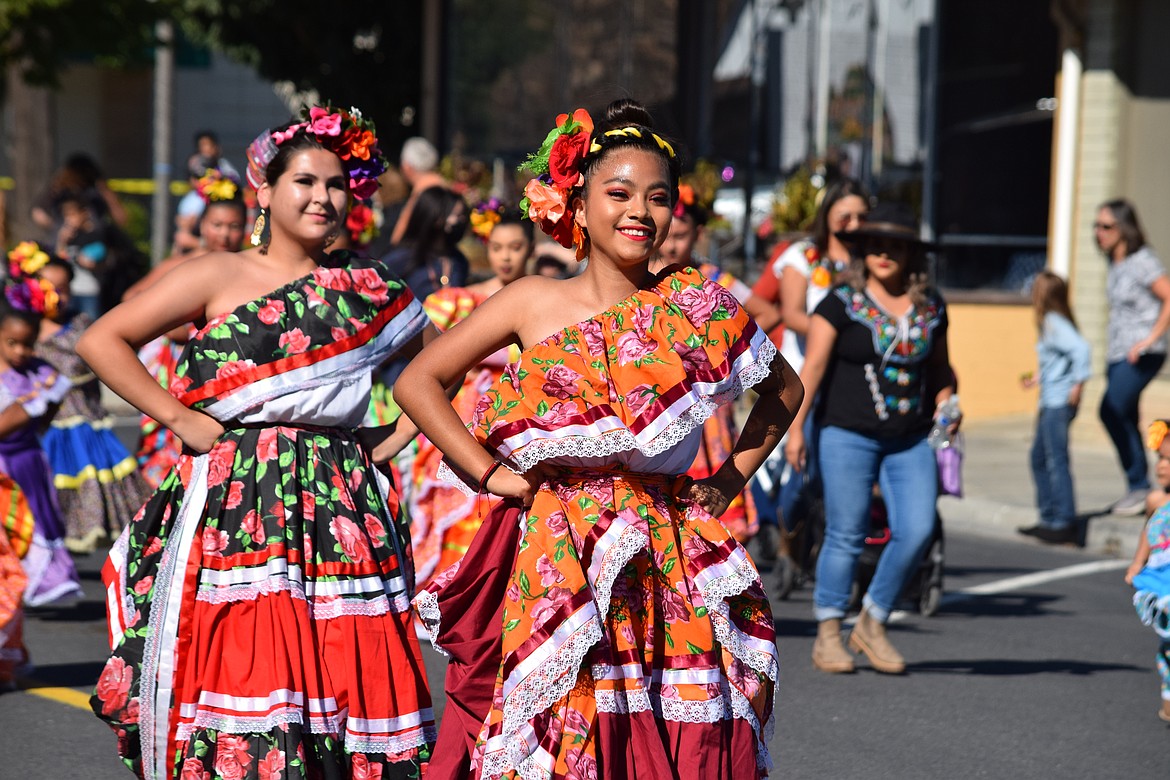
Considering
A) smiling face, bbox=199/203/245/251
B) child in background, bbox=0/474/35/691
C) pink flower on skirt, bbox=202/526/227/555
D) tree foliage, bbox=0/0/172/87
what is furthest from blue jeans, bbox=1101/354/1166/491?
tree foliage, bbox=0/0/172/87

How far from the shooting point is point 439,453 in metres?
8.20

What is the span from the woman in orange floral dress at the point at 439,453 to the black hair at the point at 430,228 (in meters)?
0.41

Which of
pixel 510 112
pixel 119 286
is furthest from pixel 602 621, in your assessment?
pixel 510 112

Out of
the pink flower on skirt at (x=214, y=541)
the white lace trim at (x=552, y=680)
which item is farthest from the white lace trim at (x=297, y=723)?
the white lace trim at (x=552, y=680)

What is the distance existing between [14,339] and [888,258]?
407 cm

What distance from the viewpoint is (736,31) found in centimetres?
1933

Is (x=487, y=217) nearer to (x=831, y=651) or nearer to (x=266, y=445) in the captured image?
(x=831, y=651)

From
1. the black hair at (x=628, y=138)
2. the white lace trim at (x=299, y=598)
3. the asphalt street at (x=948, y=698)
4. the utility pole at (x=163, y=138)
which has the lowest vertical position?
the asphalt street at (x=948, y=698)

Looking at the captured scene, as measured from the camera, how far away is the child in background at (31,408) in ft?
26.9

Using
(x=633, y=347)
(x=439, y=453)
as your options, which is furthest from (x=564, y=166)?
(x=439, y=453)

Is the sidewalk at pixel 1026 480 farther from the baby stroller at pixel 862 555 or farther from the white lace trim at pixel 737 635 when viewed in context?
the white lace trim at pixel 737 635

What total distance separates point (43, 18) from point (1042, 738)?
1802 centimetres

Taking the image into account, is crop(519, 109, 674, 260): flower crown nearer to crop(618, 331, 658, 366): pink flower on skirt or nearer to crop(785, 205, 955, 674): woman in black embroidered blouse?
crop(618, 331, 658, 366): pink flower on skirt

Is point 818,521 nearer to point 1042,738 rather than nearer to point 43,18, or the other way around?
point 1042,738
